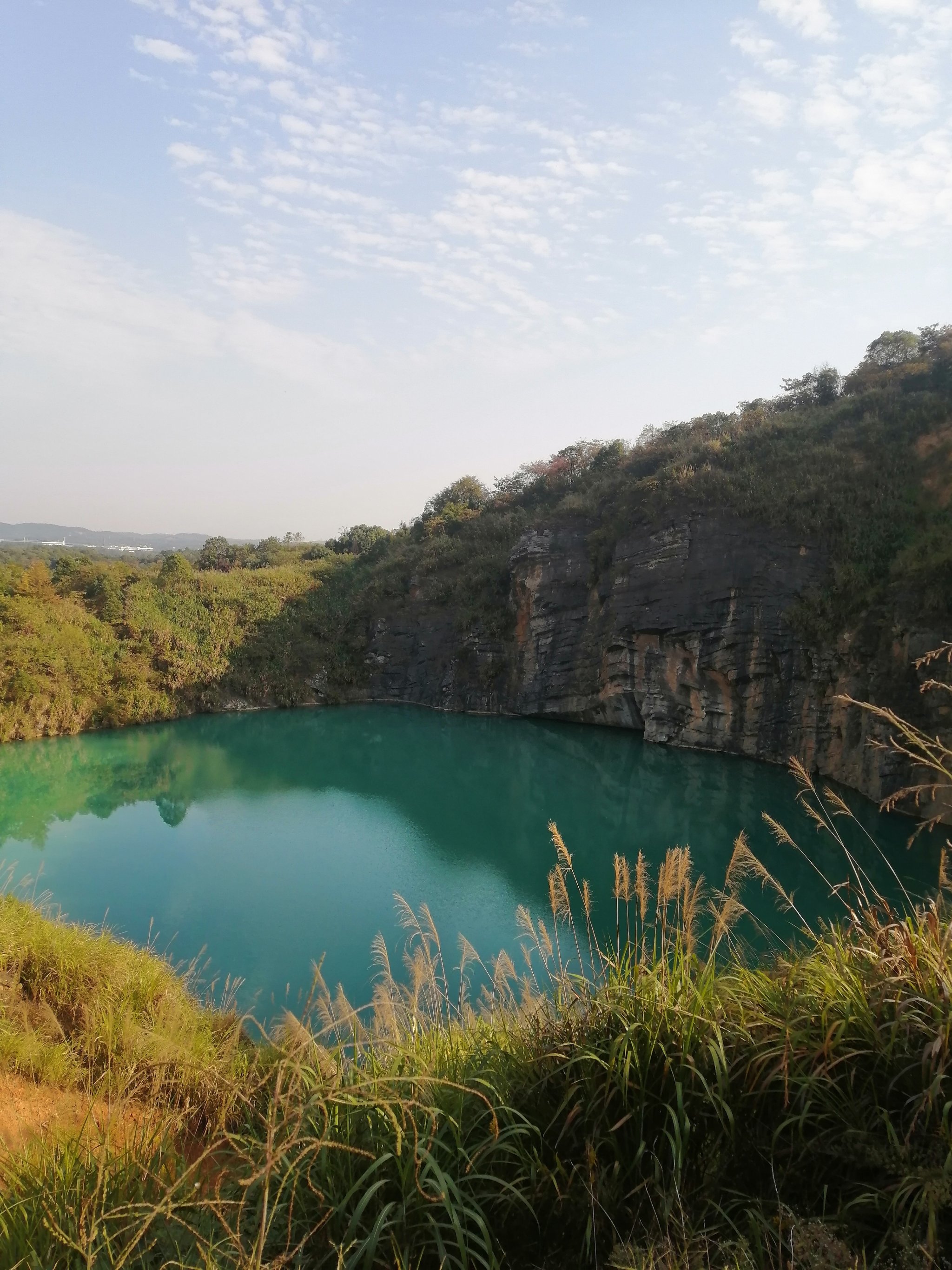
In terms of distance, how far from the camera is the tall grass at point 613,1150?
171cm

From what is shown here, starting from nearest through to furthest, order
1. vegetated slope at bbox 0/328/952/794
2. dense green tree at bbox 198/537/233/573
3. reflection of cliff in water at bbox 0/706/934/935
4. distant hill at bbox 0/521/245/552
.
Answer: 1. reflection of cliff in water at bbox 0/706/934/935
2. vegetated slope at bbox 0/328/952/794
3. dense green tree at bbox 198/537/233/573
4. distant hill at bbox 0/521/245/552

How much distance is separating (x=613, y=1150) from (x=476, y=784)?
1326cm

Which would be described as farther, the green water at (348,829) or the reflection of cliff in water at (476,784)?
the reflection of cliff in water at (476,784)

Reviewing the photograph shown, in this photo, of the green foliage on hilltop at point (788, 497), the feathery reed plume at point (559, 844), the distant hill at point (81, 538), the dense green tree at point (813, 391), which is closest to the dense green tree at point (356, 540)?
the green foliage on hilltop at point (788, 497)

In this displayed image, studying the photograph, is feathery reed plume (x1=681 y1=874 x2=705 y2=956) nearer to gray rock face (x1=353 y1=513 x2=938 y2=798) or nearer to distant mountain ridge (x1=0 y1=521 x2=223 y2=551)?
gray rock face (x1=353 y1=513 x2=938 y2=798)

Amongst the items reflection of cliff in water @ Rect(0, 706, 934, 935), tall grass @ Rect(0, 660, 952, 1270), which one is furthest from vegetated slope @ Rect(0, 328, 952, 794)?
tall grass @ Rect(0, 660, 952, 1270)

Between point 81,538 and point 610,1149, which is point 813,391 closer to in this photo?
point 610,1149

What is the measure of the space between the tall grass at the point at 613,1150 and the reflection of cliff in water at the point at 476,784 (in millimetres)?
7588

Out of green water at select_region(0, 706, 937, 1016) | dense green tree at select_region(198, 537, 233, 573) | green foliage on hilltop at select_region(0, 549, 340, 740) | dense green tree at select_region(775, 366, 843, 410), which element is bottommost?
green water at select_region(0, 706, 937, 1016)

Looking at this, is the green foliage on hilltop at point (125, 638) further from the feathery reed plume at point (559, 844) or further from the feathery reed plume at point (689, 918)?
the feathery reed plume at point (689, 918)

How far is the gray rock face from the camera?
14.4m

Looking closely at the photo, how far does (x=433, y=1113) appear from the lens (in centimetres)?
205

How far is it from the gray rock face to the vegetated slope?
0.05 meters

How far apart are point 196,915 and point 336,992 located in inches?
107
